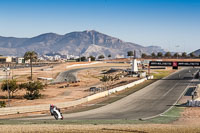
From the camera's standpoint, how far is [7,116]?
37.8 meters

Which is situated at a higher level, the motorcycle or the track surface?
the motorcycle

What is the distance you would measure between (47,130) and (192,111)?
87.5ft

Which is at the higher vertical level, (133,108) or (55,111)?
(55,111)

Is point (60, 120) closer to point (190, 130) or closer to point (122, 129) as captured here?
point (122, 129)

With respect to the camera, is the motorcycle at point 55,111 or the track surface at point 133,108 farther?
the track surface at point 133,108

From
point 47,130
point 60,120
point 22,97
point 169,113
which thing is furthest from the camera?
point 22,97

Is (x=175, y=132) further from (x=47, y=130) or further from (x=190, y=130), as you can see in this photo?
(x=47, y=130)

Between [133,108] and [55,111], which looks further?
[133,108]

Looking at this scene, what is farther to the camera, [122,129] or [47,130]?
[122,129]

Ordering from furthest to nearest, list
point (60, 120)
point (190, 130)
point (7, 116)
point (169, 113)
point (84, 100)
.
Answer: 1. point (84, 100)
2. point (169, 113)
3. point (7, 116)
4. point (60, 120)
5. point (190, 130)

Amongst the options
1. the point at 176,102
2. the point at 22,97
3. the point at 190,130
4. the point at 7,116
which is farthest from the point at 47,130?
the point at 22,97

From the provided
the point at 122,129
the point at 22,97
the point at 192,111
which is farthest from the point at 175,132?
the point at 22,97

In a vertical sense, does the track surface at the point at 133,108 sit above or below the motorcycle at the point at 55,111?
below

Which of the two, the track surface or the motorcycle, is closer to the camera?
the motorcycle
